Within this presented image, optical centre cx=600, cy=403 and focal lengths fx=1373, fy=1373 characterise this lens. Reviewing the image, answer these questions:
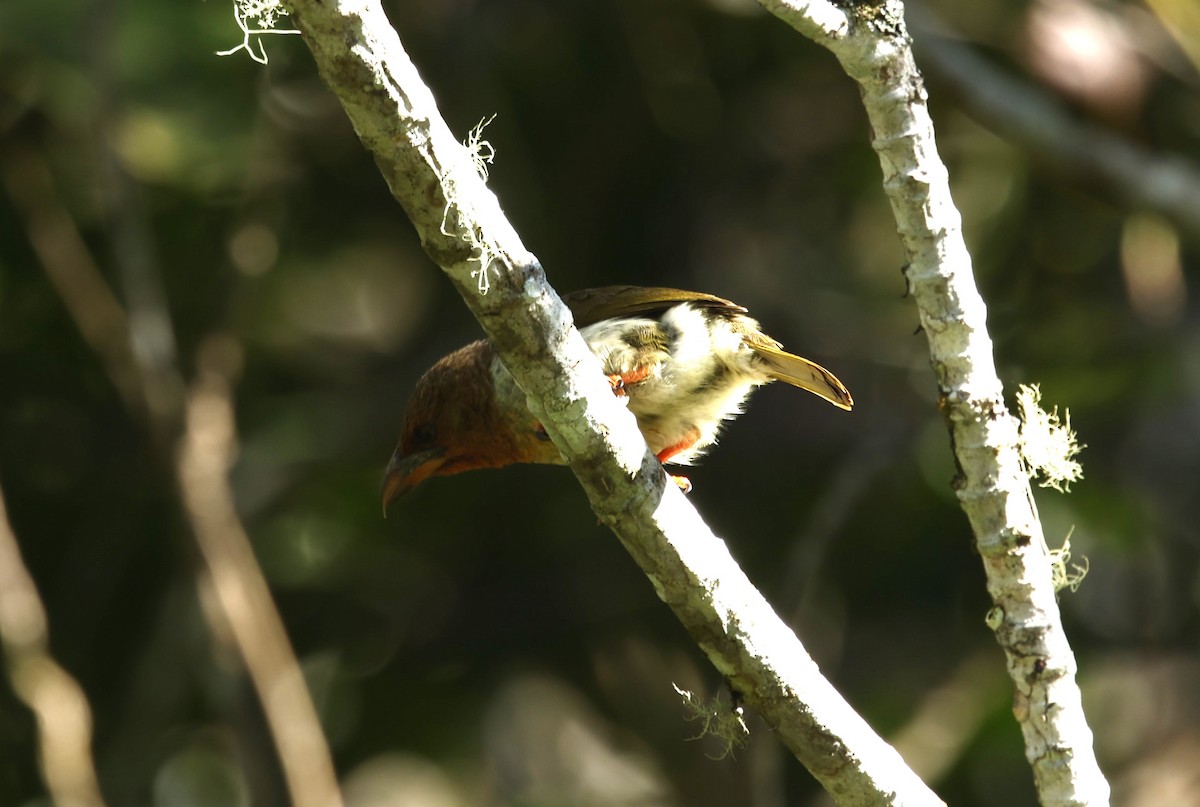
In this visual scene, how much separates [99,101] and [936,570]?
4.12 meters

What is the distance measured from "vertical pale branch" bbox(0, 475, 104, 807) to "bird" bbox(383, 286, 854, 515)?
1490 millimetres

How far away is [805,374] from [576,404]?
5.34 ft

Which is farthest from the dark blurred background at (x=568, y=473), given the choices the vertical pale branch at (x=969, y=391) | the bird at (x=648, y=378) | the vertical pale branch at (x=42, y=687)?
the vertical pale branch at (x=969, y=391)

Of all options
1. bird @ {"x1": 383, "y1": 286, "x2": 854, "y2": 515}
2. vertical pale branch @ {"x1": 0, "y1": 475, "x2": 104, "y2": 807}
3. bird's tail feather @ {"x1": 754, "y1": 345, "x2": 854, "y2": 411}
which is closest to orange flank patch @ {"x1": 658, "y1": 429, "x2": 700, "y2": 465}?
bird @ {"x1": 383, "y1": 286, "x2": 854, "y2": 515}

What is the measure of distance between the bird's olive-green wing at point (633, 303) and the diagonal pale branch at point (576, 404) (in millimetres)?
1557

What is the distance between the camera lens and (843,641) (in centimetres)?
648

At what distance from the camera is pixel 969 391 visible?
225cm

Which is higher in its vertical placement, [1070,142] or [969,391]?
[1070,142]

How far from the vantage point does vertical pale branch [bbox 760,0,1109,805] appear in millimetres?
2123

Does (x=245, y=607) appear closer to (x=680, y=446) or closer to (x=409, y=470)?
(x=409, y=470)

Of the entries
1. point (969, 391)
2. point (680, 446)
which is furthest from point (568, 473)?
point (969, 391)

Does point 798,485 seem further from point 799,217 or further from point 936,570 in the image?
point 799,217

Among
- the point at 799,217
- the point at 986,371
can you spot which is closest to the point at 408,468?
the point at 986,371

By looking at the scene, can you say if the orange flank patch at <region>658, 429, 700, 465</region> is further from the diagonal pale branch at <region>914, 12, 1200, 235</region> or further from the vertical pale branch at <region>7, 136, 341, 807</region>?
the diagonal pale branch at <region>914, 12, 1200, 235</region>
